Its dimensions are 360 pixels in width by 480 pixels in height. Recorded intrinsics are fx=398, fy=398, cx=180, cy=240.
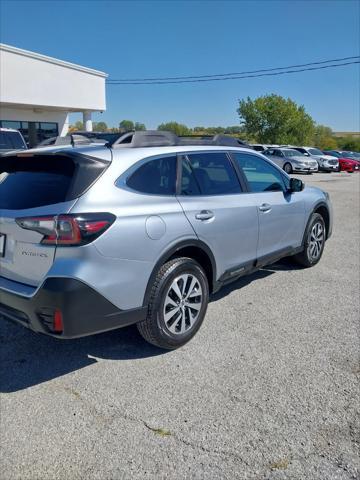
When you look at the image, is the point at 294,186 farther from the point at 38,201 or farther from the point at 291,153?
the point at 291,153

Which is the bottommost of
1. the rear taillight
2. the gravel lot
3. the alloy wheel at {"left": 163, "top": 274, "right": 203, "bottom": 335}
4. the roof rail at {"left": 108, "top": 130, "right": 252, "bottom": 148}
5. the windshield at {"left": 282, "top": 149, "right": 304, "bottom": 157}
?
the gravel lot

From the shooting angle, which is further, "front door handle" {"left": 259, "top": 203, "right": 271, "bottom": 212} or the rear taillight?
"front door handle" {"left": 259, "top": 203, "right": 271, "bottom": 212}

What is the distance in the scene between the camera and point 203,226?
11.2 feet

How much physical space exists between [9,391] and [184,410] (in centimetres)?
127

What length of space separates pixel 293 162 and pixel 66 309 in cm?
2432

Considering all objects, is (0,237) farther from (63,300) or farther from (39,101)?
(39,101)

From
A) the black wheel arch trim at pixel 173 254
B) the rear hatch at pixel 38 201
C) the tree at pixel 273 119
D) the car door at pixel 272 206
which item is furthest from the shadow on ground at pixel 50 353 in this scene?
the tree at pixel 273 119

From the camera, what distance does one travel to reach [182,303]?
10.9 feet

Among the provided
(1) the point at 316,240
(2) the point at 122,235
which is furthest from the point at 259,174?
(2) the point at 122,235

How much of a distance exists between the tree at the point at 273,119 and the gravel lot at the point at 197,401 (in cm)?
5059

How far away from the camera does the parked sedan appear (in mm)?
24969

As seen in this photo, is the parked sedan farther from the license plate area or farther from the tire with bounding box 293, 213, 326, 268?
the license plate area

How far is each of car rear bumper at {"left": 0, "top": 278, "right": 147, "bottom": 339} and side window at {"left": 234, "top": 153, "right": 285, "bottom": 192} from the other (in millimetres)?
2182

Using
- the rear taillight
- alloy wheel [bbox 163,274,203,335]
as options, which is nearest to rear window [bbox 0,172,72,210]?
the rear taillight
